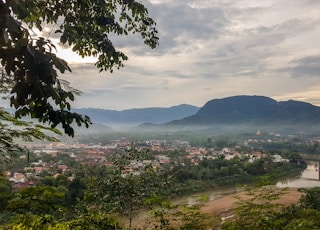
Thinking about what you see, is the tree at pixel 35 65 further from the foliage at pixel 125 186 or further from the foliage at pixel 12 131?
the foliage at pixel 125 186

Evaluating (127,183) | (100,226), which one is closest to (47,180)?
(127,183)

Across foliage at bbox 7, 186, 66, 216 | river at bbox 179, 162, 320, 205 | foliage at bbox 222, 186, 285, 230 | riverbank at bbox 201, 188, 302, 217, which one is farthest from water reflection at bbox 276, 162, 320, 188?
foliage at bbox 7, 186, 66, 216

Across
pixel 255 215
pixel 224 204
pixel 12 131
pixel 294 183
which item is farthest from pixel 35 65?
pixel 294 183

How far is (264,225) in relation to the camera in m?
4.81

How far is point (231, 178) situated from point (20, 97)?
4219cm

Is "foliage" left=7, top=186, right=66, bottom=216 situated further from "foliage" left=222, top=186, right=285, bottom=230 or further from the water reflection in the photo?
the water reflection

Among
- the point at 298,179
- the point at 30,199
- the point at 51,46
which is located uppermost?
the point at 51,46

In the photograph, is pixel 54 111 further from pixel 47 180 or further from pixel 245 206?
pixel 47 180

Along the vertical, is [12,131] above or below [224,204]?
above

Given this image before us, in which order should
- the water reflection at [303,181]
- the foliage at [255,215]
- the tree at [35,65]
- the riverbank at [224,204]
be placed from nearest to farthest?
the tree at [35,65] → the foliage at [255,215] → the riverbank at [224,204] → the water reflection at [303,181]

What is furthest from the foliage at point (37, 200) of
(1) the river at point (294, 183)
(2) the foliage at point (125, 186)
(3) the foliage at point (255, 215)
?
(1) the river at point (294, 183)

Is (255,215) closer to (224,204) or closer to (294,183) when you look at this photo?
(224,204)

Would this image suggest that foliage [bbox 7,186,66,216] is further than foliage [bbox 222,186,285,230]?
No

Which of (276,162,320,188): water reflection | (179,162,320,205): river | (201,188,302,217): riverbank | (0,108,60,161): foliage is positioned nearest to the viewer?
(0,108,60,161): foliage
